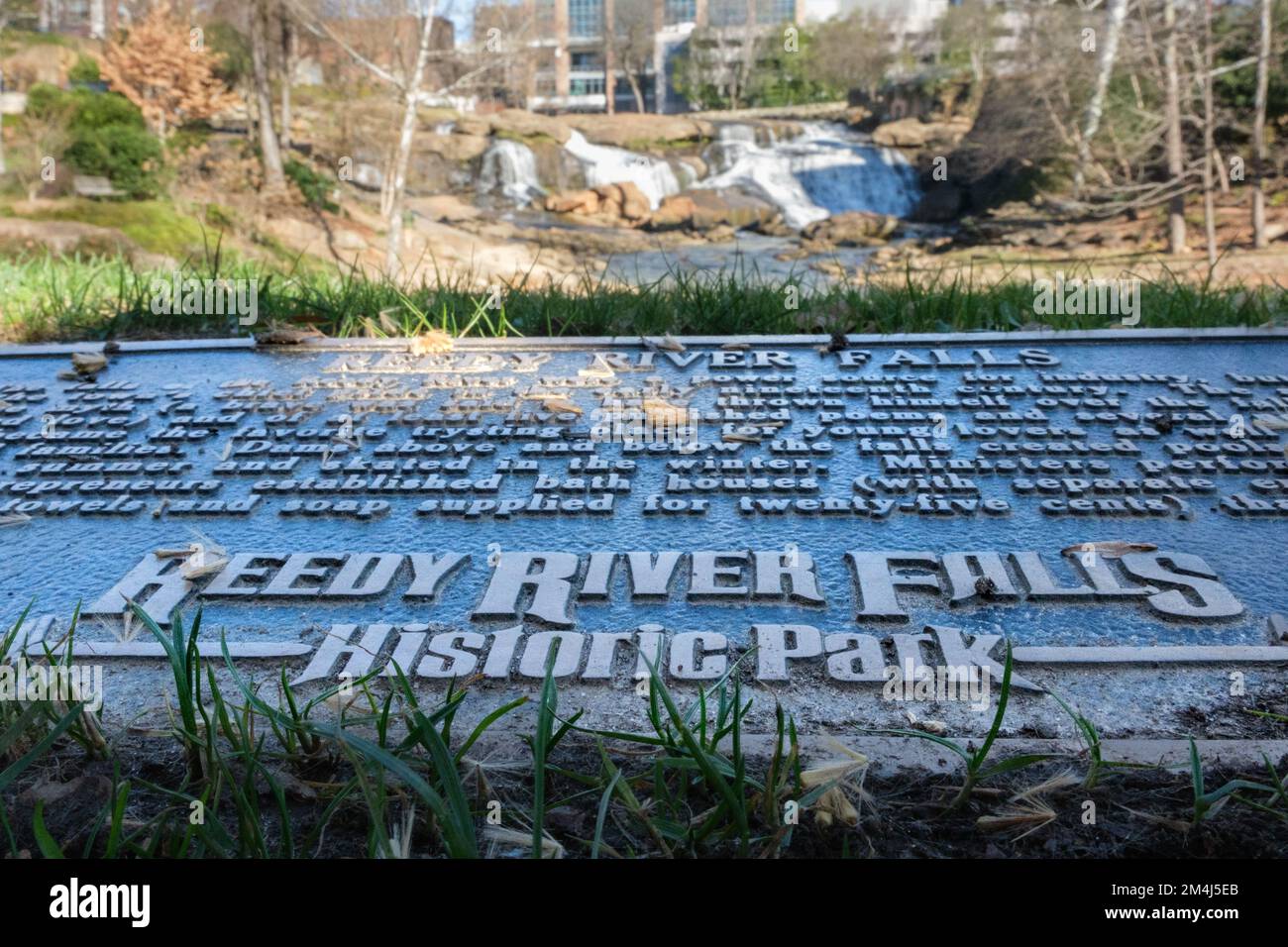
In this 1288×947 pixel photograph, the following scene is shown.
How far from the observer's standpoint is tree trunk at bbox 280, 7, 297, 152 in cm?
1756

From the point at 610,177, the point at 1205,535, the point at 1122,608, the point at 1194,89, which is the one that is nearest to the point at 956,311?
the point at 1205,535

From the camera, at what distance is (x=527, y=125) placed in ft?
60.2

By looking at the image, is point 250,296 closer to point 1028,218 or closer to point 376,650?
point 376,650

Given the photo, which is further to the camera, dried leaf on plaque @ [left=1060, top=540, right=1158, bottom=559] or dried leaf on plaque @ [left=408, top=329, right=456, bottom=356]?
dried leaf on plaque @ [left=408, top=329, right=456, bottom=356]

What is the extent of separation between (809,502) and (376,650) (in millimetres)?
1054

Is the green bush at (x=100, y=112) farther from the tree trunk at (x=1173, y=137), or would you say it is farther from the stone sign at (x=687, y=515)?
the tree trunk at (x=1173, y=137)

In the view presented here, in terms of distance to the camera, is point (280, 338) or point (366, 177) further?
point (366, 177)

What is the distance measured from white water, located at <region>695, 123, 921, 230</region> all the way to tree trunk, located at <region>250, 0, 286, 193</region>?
6897mm

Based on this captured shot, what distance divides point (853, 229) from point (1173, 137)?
15.7 ft

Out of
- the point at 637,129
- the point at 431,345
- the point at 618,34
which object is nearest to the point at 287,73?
the point at 637,129

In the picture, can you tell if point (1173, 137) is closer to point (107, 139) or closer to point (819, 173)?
point (819, 173)

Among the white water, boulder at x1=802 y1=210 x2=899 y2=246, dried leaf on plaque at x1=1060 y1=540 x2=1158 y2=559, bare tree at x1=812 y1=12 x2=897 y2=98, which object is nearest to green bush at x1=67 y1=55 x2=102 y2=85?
the white water

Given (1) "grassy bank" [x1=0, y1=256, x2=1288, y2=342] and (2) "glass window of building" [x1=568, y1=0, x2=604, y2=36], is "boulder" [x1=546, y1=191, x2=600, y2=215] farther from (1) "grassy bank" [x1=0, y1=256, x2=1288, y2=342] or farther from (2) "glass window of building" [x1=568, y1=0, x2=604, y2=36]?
(1) "grassy bank" [x1=0, y1=256, x2=1288, y2=342]

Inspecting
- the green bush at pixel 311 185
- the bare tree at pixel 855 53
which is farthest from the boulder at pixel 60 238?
the bare tree at pixel 855 53
